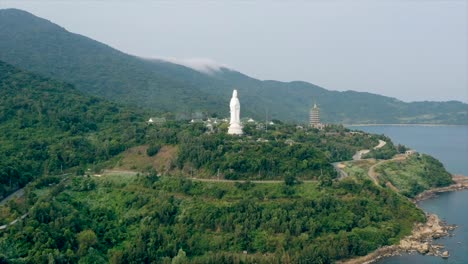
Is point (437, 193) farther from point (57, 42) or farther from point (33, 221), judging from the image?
point (57, 42)

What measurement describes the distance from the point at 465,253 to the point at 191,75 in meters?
119

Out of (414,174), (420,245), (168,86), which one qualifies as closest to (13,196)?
(420,245)

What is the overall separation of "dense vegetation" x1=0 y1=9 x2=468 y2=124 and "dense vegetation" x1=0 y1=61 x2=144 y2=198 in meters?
21.2

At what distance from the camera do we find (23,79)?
6356cm

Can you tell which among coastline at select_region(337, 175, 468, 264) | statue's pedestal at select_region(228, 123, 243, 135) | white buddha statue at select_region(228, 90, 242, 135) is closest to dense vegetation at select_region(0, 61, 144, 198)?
statue's pedestal at select_region(228, 123, 243, 135)

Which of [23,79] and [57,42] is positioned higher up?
[57,42]

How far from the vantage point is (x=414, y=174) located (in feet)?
173

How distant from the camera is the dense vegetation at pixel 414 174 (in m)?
48.9

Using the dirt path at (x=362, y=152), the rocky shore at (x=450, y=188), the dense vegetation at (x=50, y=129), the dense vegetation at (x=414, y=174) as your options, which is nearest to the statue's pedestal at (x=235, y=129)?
the dense vegetation at (x=50, y=129)

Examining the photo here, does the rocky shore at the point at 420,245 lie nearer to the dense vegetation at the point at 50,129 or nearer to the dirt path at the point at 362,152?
the dirt path at the point at 362,152

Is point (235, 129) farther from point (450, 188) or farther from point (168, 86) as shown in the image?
point (168, 86)

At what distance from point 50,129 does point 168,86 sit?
53.3 meters

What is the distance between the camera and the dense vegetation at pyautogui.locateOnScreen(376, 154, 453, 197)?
1924 inches

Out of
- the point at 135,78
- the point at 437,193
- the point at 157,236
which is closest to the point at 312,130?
the point at 437,193
